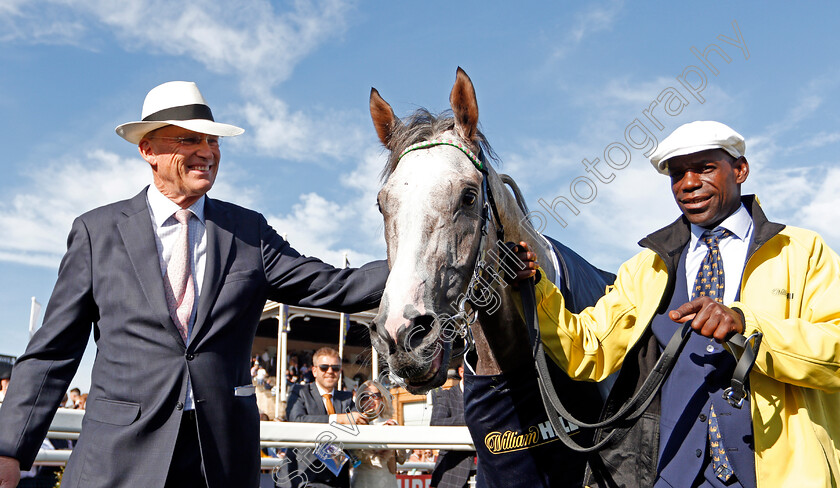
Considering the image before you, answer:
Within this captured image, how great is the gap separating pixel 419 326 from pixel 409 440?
2.26 meters

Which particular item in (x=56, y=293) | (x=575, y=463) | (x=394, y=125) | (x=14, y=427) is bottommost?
(x=575, y=463)

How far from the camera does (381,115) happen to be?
3.32m

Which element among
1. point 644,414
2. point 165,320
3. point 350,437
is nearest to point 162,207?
point 165,320

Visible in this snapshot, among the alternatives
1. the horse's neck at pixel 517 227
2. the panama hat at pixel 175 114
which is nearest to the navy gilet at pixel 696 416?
the horse's neck at pixel 517 227

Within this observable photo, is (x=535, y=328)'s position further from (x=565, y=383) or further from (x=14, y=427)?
(x=14, y=427)

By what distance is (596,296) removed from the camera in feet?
12.1

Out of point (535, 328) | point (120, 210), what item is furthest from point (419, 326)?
point (120, 210)

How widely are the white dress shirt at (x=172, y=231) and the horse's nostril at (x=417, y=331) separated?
0.95m

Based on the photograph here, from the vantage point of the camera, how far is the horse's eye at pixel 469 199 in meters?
2.74

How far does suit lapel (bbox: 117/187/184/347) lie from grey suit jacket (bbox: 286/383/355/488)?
218 centimetres

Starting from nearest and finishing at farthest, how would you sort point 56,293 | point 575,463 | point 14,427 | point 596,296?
point 14,427, point 56,293, point 575,463, point 596,296

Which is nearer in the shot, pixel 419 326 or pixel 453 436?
pixel 419 326

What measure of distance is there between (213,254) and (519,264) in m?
1.27

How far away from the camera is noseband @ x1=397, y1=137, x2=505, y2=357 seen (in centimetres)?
256
